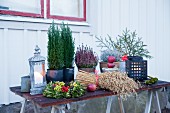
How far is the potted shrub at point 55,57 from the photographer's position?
5.60 ft

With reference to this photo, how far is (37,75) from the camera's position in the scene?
5.19ft

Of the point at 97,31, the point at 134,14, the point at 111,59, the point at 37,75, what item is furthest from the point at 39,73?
the point at 134,14

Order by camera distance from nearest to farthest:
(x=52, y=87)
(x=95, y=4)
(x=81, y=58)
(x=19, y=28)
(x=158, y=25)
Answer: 1. (x=52, y=87)
2. (x=81, y=58)
3. (x=19, y=28)
4. (x=95, y=4)
5. (x=158, y=25)

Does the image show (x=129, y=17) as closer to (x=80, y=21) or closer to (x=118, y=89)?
(x=80, y=21)

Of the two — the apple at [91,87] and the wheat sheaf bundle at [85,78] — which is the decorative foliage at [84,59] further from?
the apple at [91,87]

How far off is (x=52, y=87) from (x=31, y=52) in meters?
1.11

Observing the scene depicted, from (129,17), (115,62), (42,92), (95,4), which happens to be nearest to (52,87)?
(42,92)

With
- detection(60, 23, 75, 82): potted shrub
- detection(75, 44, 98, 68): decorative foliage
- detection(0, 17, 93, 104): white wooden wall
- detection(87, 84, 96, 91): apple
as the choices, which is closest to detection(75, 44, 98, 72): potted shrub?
detection(75, 44, 98, 68): decorative foliage

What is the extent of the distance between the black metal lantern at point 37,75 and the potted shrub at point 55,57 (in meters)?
0.10

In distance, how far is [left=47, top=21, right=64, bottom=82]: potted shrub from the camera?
171 centimetres

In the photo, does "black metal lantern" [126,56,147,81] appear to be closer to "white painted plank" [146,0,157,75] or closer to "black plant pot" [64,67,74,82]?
"black plant pot" [64,67,74,82]

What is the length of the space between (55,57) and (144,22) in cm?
243

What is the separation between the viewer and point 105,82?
1.75 m

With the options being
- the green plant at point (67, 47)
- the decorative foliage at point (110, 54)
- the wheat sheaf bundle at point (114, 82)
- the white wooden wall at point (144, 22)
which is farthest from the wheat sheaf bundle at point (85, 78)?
the white wooden wall at point (144, 22)
